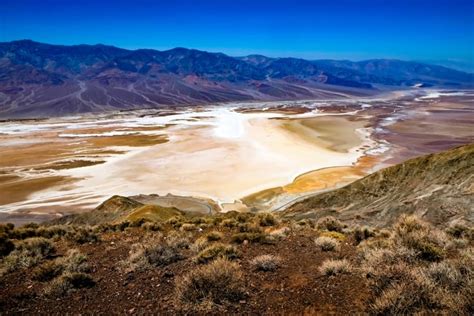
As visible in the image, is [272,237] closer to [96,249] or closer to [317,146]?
[96,249]

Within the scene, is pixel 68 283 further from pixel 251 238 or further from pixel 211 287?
pixel 251 238

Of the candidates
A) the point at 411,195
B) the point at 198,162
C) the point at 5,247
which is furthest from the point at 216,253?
the point at 198,162

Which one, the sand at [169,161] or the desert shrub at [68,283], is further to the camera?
the sand at [169,161]

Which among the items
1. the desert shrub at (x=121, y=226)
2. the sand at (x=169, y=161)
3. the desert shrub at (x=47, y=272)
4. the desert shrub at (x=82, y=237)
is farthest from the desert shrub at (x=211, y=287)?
the sand at (x=169, y=161)

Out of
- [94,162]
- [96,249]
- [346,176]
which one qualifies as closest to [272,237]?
[96,249]

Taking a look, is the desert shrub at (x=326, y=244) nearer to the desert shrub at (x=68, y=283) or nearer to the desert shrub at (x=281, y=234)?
the desert shrub at (x=281, y=234)

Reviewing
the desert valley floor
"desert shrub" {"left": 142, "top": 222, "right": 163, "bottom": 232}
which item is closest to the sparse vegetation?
"desert shrub" {"left": 142, "top": 222, "right": 163, "bottom": 232}

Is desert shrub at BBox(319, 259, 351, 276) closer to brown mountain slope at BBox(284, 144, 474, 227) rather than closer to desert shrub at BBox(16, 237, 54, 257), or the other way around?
desert shrub at BBox(16, 237, 54, 257)
